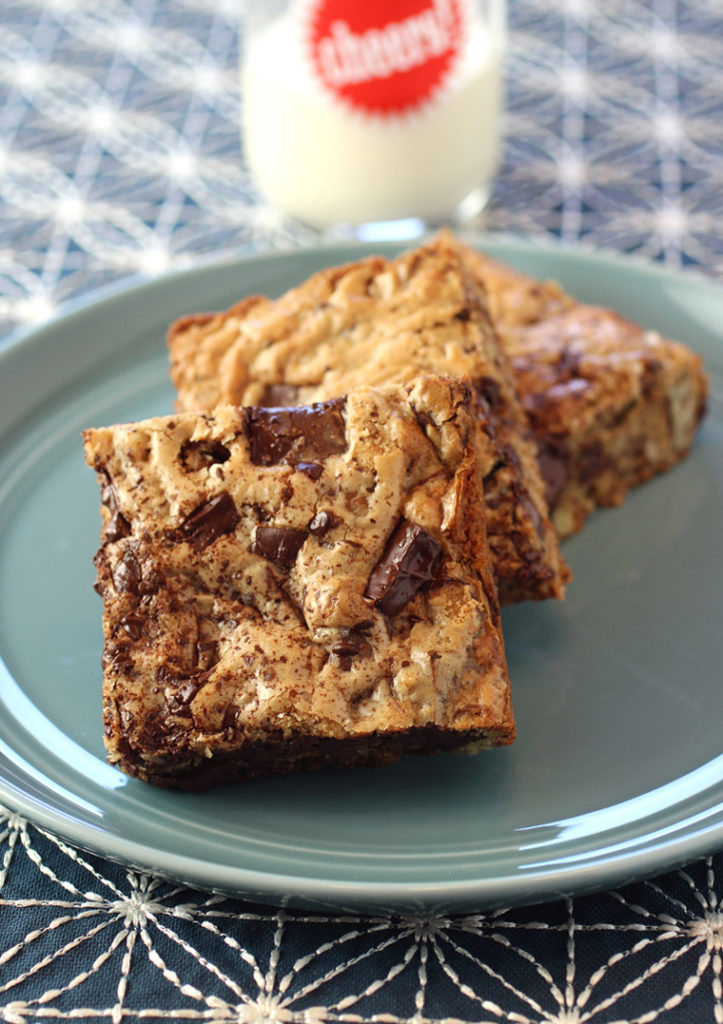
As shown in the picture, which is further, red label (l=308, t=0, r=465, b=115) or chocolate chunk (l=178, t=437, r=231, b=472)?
red label (l=308, t=0, r=465, b=115)

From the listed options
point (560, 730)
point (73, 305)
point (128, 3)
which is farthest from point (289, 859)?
point (128, 3)

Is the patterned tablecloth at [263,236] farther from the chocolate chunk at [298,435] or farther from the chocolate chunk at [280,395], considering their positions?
the chocolate chunk at [280,395]

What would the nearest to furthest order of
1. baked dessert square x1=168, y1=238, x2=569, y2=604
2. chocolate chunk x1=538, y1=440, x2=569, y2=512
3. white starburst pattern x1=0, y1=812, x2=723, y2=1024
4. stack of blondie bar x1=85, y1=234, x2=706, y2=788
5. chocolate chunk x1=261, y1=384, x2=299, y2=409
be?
white starburst pattern x1=0, y1=812, x2=723, y2=1024
stack of blondie bar x1=85, y1=234, x2=706, y2=788
baked dessert square x1=168, y1=238, x2=569, y2=604
chocolate chunk x1=261, y1=384, x2=299, y2=409
chocolate chunk x1=538, y1=440, x2=569, y2=512

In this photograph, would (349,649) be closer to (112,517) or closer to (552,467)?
(112,517)

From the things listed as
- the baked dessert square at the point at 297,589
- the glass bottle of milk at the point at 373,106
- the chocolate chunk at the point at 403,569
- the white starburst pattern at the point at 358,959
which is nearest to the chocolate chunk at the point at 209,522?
the baked dessert square at the point at 297,589

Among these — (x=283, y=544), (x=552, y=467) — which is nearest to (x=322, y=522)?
(x=283, y=544)

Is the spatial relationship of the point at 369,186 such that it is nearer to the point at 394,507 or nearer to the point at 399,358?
the point at 399,358

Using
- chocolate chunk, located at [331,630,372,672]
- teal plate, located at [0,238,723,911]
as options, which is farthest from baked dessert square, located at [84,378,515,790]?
teal plate, located at [0,238,723,911]

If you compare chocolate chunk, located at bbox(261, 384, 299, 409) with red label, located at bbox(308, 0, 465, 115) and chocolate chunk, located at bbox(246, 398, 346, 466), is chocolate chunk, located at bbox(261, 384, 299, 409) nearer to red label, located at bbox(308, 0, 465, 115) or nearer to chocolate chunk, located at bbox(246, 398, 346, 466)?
chocolate chunk, located at bbox(246, 398, 346, 466)
